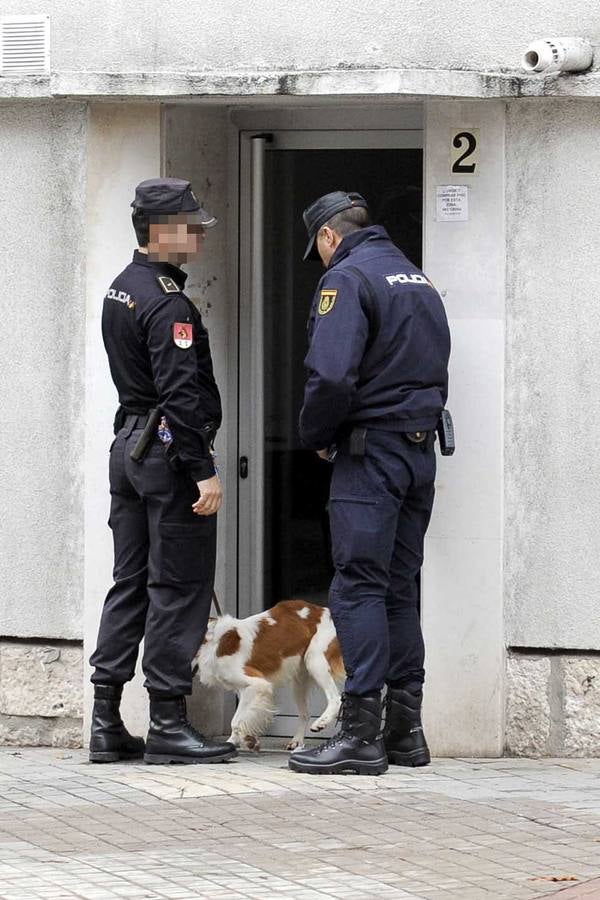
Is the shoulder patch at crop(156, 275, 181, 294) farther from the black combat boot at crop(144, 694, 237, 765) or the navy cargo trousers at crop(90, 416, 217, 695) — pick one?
the black combat boot at crop(144, 694, 237, 765)

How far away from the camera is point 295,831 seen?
251 inches

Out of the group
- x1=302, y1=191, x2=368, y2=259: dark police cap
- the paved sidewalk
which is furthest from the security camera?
the paved sidewalk

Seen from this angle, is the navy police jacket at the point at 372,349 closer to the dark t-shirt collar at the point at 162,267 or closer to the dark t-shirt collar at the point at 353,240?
the dark t-shirt collar at the point at 353,240

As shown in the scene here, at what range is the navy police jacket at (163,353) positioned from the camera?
288 inches

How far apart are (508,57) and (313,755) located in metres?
2.91

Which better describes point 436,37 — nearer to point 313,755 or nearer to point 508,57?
point 508,57

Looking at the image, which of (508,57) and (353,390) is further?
(508,57)

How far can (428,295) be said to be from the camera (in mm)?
7312

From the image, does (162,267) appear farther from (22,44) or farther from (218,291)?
(22,44)

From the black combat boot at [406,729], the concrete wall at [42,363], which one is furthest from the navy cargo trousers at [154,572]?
A: the black combat boot at [406,729]

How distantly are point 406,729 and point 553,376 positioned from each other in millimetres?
1557


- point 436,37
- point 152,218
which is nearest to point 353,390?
point 152,218

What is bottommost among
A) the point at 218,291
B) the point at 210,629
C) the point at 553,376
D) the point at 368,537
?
the point at 210,629

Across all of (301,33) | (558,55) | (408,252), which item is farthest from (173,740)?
(558,55)
